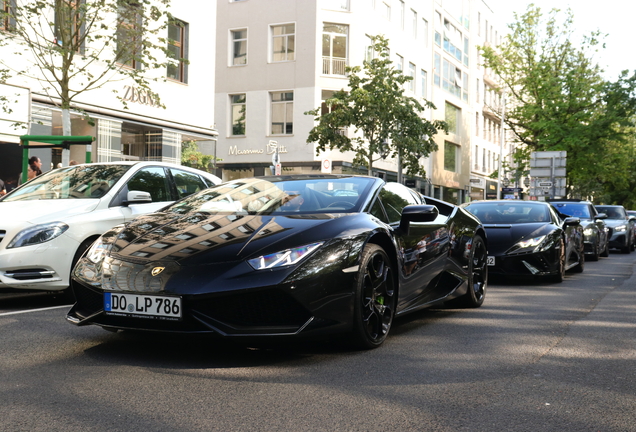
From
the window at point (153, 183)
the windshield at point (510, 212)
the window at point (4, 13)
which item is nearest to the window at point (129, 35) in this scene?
the window at point (4, 13)

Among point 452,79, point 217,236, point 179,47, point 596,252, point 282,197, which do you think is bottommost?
point 596,252

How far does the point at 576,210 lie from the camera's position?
18438mm

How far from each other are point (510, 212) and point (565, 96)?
104ft

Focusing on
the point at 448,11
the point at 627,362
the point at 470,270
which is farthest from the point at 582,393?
the point at 448,11

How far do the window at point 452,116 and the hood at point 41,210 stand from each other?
141ft

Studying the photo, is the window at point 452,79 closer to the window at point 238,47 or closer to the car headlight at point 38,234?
the window at point 238,47

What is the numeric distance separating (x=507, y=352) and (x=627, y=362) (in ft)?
2.53

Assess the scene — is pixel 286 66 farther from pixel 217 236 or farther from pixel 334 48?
pixel 217 236

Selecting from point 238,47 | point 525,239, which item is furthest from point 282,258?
point 238,47

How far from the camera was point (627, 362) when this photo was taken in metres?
4.93

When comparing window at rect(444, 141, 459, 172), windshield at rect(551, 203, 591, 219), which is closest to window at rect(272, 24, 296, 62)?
window at rect(444, 141, 459, 172)

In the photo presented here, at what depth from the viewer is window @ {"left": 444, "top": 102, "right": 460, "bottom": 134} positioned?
162 feet

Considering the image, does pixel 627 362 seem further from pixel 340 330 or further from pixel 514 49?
pixel 514 49

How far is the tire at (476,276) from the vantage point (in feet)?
24.4
